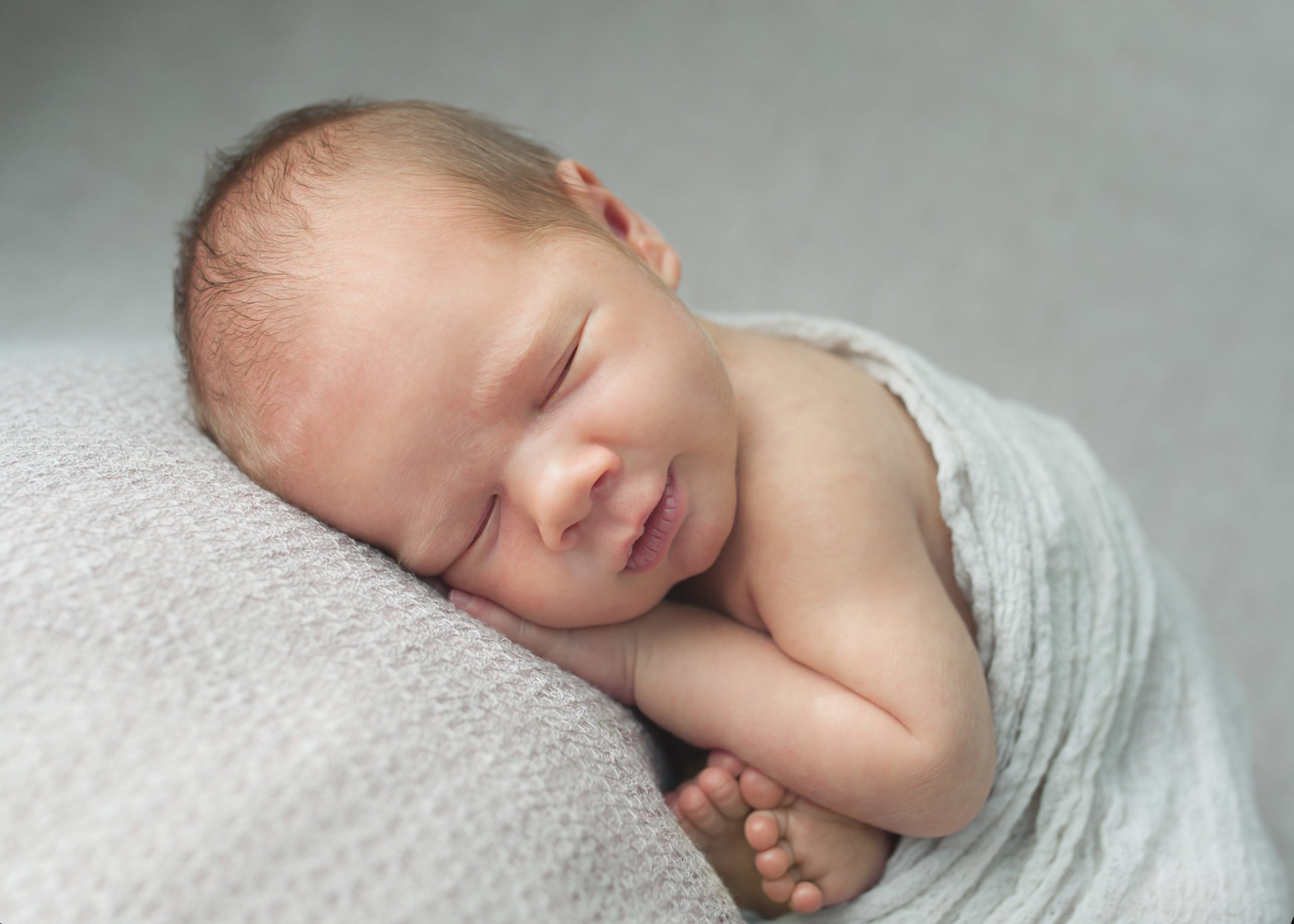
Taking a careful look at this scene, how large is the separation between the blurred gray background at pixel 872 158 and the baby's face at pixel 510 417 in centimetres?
109

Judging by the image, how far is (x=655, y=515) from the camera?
0.81 metres

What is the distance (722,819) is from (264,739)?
19.1 inches

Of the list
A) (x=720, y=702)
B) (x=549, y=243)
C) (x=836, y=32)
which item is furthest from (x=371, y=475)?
(x=836, y=32)

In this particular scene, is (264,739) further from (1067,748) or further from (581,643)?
(1067,748)

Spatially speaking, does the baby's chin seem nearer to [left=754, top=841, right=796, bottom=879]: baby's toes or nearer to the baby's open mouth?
the baby's open mouth

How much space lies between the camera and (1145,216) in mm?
1839

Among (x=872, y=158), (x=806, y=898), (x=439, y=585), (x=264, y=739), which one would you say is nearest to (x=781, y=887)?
(x=806, y=898)

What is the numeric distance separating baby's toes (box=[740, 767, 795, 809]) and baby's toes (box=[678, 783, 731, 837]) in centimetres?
3

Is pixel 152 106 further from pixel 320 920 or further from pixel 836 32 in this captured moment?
pixel 320 920

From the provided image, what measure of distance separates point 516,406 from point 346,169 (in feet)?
0.83

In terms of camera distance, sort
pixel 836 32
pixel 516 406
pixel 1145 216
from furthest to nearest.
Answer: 1. pixel 836 32
2. pixel 1145 216
3. pixel 516 406

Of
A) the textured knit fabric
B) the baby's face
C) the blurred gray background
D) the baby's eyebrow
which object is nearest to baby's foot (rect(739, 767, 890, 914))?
the textured knit fabric

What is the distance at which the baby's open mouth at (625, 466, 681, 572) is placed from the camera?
0.81 meters

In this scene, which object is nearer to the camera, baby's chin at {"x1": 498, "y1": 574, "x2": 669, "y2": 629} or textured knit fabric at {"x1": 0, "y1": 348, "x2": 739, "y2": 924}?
textured knit fabric at {"x1": 0, "y1": 348, "x2": 739, "y2": 924}
